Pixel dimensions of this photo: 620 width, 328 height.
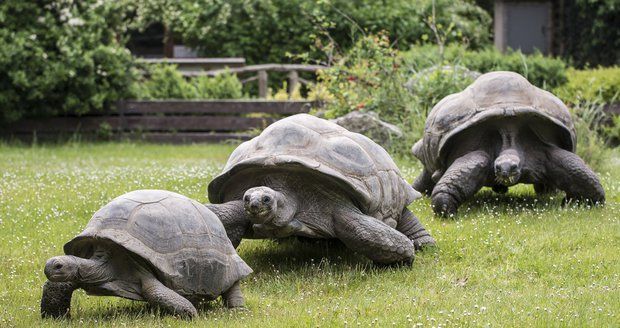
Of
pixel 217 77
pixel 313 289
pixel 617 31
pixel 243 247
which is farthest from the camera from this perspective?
pixel 617 31

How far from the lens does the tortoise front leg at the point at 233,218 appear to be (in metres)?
5.81

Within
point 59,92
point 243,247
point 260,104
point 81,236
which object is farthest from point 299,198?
point 59,92

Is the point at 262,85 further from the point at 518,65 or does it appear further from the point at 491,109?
the point at 491,109

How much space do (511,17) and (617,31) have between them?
8.06 feet

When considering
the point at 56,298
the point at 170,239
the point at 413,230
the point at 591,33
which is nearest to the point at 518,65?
the point at 591,33

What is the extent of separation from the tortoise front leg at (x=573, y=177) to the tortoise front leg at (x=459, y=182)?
534 millimetres

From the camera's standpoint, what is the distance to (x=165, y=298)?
4.69m

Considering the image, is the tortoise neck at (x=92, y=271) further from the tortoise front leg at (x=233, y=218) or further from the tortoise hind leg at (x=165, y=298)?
the tortoise front leg at (x=233, y=218)

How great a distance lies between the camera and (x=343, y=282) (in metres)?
5.60

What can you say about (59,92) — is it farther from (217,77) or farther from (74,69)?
(217,77)

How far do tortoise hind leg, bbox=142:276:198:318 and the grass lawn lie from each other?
67 mm

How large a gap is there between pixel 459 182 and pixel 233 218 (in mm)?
2411

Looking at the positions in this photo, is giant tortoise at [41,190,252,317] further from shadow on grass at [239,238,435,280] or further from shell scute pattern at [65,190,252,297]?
shadow on grass at [239,238,435,280]

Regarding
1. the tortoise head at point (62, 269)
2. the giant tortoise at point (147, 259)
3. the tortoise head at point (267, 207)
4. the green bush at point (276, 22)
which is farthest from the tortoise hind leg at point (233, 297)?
the green bush at point (276, 22)
